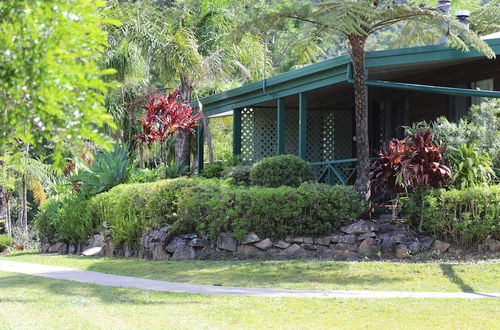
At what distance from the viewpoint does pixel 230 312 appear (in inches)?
311

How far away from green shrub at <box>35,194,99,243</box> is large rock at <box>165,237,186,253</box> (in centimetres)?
372

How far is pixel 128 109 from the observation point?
24.8 m

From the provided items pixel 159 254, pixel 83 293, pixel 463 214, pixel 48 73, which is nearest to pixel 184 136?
pixel 159 254

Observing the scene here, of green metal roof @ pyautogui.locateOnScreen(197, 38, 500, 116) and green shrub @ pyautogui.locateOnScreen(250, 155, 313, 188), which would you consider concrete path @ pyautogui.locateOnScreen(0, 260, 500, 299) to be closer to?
green shrub @ pyautogui.locateOnScreen(250, 155, 313, 188)

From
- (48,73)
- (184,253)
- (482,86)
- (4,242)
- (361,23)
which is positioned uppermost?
(361,23)

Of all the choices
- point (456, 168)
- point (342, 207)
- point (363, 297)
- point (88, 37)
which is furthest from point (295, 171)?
point (88, 37)

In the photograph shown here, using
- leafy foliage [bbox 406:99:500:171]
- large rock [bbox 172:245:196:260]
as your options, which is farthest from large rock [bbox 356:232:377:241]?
large rock [bbox 172:245:196:260]

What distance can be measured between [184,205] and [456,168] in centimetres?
514

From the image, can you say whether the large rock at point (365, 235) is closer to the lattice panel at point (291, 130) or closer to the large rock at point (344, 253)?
the large rock at point (344, 253)

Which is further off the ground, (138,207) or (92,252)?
(138,207)

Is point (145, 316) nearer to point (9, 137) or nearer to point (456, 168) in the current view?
point (9, 137)

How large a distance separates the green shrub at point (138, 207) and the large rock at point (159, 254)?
0.53 metres

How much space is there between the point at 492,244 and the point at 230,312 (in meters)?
5.70

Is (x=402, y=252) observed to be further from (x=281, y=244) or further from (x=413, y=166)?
(x=281, y=244)
